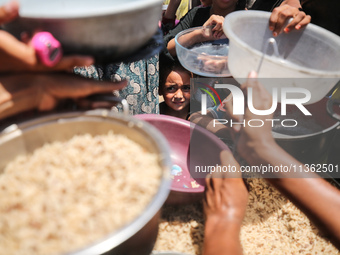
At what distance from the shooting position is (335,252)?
4.18 ft

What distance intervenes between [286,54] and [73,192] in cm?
154

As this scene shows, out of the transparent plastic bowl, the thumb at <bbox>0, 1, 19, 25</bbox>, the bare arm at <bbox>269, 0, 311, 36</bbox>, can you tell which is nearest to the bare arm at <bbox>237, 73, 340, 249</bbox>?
the bare arm at <bbox>269, 0, 311, 36</bbox>

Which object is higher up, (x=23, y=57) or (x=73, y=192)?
(x=23, y=57)

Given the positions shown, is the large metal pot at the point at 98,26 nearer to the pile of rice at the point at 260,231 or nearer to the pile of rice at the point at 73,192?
the pile of rice at the point at 73,192

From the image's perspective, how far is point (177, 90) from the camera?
289 centimetres

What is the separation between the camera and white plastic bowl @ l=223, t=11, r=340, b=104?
3.53 ft

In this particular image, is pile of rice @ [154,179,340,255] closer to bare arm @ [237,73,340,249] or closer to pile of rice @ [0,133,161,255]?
bare arm @ [237,73,340,249]

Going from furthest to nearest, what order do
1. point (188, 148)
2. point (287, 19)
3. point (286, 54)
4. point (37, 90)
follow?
point (188, 148) < point (286, 54) < point (287, 19) < point (37, 90)

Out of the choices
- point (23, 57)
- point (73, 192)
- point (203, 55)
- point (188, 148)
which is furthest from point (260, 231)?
point (23, 57)

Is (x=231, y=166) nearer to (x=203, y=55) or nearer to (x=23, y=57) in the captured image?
(x=203, y=55)

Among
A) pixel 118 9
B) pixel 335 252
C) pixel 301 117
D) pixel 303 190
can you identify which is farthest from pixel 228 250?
pixel 301 117

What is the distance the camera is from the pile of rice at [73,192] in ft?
2.25

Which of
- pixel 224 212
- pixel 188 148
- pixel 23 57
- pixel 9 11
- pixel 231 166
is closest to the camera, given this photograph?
pixel 9 11

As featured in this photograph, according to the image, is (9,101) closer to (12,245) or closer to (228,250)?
(12,245)
